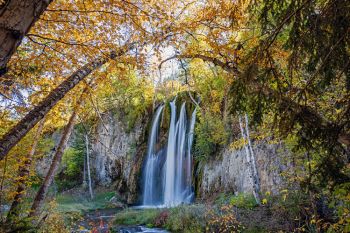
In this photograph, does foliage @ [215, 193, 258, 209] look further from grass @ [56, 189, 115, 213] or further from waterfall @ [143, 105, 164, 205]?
grass @ [56, 189, 115, 213]

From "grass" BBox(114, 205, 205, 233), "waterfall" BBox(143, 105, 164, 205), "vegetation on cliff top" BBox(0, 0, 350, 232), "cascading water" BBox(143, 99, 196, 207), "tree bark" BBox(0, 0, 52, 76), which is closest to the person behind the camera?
"tree bark" BBox(0, 0, 52, 76)

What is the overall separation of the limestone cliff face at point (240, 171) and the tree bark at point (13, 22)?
25.2ft

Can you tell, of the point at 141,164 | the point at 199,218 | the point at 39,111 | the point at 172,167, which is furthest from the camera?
the point at 141,164

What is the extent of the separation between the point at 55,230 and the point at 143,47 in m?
5.21

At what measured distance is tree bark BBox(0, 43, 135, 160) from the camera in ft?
8.86

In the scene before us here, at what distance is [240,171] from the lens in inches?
451

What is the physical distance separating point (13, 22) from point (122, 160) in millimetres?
21529

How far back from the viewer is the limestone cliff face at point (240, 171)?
369 inches

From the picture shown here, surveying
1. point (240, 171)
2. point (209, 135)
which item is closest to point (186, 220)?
point (240, 171)

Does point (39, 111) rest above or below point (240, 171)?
above

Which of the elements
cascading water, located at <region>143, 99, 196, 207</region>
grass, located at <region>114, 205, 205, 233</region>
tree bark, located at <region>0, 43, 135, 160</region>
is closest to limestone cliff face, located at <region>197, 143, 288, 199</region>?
cascading water, located at <region>143, 99, 196, 207</region>

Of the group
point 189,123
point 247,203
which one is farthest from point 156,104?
point 247,203

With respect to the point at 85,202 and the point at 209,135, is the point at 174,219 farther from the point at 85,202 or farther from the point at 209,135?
the point at 85,202

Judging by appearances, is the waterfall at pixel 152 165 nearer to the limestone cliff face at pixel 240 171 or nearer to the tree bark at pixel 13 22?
the limestone cliff face at pixel 240 171
